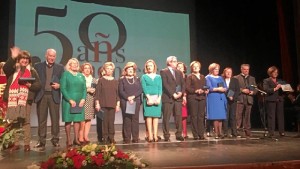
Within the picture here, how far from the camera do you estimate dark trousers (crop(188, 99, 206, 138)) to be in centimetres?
552

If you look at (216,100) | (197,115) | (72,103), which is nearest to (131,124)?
(72,103)

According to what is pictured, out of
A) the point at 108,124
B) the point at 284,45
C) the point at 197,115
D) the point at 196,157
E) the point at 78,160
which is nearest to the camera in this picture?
the point at 78,160

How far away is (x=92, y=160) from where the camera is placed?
7.35ft

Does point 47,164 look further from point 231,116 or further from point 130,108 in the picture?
point 231,116

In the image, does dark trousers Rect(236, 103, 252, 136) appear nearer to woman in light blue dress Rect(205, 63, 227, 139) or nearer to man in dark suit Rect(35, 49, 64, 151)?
woman in light blue dress Rect(205, 63, 227, 139)

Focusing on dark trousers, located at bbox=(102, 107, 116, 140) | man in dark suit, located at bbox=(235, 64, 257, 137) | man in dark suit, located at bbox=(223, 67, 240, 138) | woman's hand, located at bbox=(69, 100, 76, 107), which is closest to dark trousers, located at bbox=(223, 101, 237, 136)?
man in dark suit, located at bbox=(223, 67, 240, 138)

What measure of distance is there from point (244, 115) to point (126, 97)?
2.24 m

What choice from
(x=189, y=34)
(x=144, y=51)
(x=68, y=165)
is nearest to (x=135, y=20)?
→ (x=144, y=51)

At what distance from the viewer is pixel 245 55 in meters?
9.13

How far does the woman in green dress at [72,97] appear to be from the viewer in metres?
4.76

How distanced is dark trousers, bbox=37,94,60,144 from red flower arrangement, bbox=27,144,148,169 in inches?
93.0

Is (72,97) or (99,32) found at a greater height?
(99,32)

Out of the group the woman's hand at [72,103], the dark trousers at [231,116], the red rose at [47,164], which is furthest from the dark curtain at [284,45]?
the red rose at [47,164]

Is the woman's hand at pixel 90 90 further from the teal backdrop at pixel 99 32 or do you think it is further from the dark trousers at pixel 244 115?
the dark trousers at pixel 244 115
